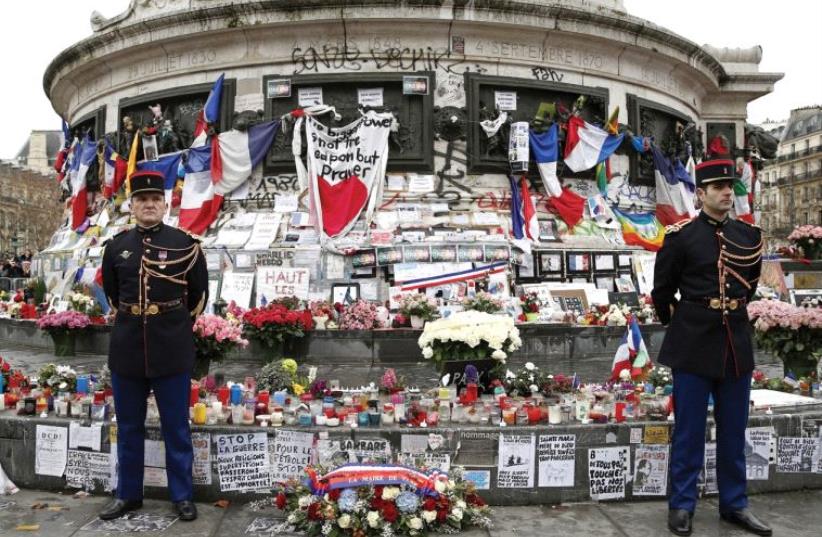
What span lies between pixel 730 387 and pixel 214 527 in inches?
146

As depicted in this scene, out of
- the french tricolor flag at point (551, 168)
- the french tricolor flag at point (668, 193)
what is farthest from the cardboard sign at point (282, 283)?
the french tricolor flag at point (668, 193)

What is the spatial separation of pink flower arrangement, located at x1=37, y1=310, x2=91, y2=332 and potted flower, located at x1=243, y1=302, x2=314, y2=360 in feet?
10.7

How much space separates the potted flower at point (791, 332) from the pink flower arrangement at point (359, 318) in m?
5.92

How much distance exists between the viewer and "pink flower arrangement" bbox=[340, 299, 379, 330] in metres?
12.0

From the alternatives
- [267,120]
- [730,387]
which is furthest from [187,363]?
[267,120]

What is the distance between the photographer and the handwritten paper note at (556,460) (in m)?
5.73

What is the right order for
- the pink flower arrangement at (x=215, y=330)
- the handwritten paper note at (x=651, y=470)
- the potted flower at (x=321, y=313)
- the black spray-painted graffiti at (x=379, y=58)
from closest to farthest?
the handwritten paper note at (x=651, y=470) < the pink flower arrangement at (x=215, y=330) < the potted flower at (x=321, y=313) < the black spray-painted graffiti at (x=379, y=58)

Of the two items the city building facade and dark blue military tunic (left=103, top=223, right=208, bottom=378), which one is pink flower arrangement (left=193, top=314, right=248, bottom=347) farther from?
the city building facade

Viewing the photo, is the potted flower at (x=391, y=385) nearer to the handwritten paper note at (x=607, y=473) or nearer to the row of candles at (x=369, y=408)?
the row of candles at (x=369, y=408)

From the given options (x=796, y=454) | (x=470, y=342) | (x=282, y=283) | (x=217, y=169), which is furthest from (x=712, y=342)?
(x=217, y=169)

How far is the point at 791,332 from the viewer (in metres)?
7.61

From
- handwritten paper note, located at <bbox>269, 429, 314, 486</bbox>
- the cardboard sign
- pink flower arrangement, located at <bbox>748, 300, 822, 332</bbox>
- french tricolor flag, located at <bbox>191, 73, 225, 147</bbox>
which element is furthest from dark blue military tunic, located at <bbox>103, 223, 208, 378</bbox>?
french tricolor flag, located at <bbox>191, 73, 225, 147</bbox>

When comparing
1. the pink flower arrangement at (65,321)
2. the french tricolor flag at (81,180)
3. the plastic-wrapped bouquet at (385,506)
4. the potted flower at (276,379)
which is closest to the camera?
the plastic-wrapped bouquet at (385,506)

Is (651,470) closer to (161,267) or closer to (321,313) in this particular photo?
(161,267)
